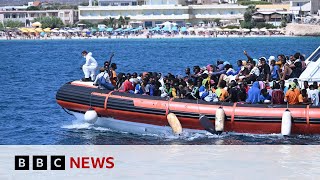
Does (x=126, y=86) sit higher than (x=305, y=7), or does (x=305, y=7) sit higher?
(x=305, y=7)

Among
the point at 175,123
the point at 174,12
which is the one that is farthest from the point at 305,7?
the point at 175,123

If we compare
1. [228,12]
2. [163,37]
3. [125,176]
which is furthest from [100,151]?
[228,12]

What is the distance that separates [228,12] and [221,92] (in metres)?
149

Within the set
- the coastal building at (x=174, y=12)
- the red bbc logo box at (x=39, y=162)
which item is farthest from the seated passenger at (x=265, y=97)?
the coastal building at (x=174, y=12)

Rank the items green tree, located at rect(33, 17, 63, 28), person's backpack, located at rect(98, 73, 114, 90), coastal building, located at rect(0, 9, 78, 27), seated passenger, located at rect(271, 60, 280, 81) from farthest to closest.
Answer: coastal building, located at rect(0, 9, 78, 27) → green tree, located at rect(33, 17, 63, 28) → seated passenger, located at rect(271, 60, 280, 81) → person's backpack, located at rect(98, 73, 114, 90)

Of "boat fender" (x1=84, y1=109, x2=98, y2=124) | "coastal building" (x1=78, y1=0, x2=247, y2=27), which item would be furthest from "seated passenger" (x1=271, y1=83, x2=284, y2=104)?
"coastal building" (x1=78, y1=0, x2=247, y2=27)

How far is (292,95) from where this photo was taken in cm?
2675

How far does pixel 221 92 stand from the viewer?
27516mm

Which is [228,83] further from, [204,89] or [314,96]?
[314,96]

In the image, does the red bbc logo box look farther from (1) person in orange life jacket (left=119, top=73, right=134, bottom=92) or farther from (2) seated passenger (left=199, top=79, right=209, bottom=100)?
(2) seated passenger (left=199, top=79, right=209, bottom=100)

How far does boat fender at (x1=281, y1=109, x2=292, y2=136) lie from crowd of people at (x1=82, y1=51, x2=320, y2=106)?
2.29ft

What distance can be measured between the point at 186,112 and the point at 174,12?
146 metres

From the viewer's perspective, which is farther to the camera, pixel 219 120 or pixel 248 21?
pixel 248 21

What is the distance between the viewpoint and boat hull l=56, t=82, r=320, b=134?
86.7 feet
